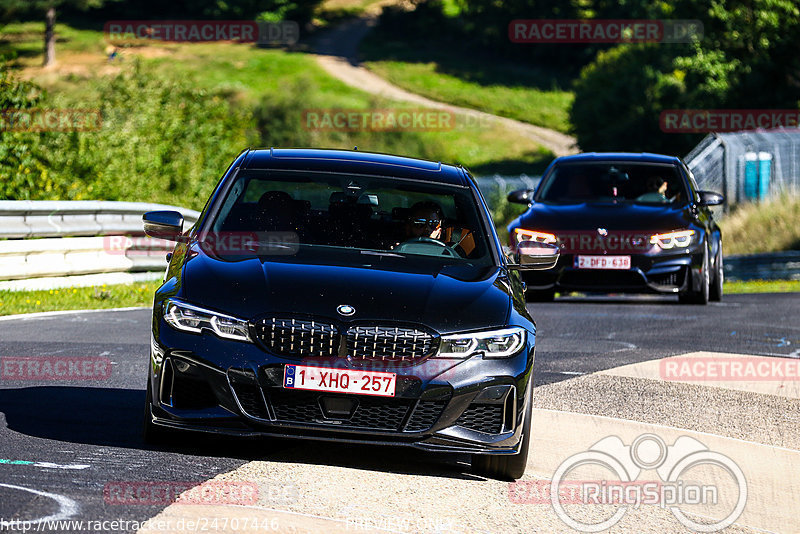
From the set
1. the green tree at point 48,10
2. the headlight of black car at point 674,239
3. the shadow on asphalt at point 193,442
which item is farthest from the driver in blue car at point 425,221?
the green tree at point 48,10

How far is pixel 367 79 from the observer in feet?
321

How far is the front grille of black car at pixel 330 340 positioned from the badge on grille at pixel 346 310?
8 centimetres

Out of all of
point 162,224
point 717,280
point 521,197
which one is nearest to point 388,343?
point 162,224

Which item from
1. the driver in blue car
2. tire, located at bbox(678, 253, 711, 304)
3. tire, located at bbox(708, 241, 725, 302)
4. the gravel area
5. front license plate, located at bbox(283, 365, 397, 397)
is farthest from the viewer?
tire, located at bbox(708, 241, 725, 302)

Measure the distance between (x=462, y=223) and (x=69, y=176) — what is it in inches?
671

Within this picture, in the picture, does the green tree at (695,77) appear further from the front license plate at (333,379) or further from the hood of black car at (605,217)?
the front license plate at (333,379)

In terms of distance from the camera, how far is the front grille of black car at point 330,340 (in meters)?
6.02

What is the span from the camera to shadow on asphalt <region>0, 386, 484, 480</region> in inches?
255

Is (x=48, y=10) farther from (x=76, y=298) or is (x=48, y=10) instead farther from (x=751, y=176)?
(x=76, y=298)

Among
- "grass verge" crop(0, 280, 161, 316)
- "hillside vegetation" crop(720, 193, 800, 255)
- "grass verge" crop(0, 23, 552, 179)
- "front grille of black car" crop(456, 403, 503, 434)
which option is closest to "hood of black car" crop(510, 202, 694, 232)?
"grass verge" crop(0, 280, 161, 316)

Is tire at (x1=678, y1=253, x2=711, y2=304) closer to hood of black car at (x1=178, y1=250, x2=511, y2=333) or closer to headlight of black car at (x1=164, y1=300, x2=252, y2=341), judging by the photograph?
hood of black car at (x1=178, y1=250, x2=511, y2=333)

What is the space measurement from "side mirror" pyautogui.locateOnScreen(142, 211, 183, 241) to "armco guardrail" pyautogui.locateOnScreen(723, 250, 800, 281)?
1776cm

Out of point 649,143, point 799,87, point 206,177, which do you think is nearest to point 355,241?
point 206,177

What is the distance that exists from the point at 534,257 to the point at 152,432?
8.08 feet
